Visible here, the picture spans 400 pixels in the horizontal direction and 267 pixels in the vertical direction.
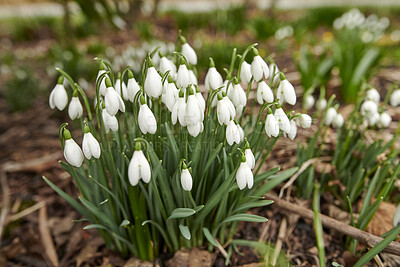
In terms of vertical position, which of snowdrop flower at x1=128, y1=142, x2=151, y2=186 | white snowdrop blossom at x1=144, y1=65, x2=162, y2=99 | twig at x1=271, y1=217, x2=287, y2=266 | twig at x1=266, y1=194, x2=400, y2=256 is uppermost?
white snowdrop blossom at x1=144, y1=65, x2=162, y2=99

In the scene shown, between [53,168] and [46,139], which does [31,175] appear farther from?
[46,139]

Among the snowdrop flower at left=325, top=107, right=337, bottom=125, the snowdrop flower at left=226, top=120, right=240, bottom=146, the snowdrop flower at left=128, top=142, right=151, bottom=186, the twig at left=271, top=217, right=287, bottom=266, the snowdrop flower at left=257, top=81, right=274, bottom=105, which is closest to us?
the snowdrop flower at left=128, top=142, right=151, bottom=186

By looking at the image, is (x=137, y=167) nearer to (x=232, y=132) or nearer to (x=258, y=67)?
(x=232, y=132)

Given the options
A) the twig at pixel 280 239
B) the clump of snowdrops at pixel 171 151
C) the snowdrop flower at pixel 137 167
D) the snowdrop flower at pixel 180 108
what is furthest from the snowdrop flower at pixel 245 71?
the twig at pixel 280 239

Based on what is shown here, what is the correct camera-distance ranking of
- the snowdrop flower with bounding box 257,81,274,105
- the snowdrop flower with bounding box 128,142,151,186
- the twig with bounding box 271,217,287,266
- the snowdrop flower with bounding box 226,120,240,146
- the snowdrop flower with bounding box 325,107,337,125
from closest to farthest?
the snowdrop flower with bounding box 128,142,151,186, the snowdrop flower with bounding box 226,120,240,146, the snowdrop flower with bounding box 257,81,274,105, the twig with bounding box 271,217,287,266, the snowdrop flower with bounding box 325,107,337,125

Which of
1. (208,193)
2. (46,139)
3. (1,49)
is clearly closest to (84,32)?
(1,49)

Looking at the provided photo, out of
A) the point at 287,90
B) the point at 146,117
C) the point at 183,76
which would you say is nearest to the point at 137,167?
the point at 146,117

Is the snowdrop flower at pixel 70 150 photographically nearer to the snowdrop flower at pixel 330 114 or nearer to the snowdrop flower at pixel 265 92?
the snowdrop flower at pixel 265 92

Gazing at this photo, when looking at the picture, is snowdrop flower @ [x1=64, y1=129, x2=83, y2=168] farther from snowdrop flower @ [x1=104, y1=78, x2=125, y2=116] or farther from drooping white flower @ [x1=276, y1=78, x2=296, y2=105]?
drooping white flower @ [x1=276, y1=78, x2=296, y2=105]

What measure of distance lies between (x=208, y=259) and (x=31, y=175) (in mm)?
1696

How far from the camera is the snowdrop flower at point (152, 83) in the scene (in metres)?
1.11

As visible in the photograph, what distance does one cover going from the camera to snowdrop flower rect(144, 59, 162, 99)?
3.64ft

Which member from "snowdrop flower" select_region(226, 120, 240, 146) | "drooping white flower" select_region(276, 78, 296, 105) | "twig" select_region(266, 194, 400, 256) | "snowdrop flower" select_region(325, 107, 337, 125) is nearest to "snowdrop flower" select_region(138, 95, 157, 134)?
"snowdrop flower" select_region(226, 120, 240, 146)

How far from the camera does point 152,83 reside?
1113 millimetres
